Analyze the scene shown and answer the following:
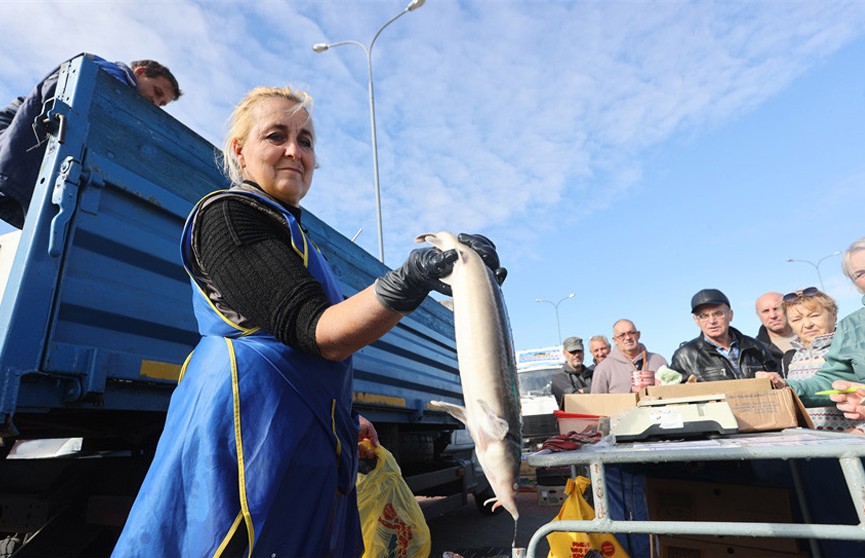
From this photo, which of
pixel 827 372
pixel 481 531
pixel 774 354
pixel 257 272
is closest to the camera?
pixel 257 272

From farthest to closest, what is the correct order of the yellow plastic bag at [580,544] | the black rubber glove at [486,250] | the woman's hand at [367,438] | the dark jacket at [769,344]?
1. the dark jacket at [769,344]
2. the yellow plastic bag at [580,544]
3. the woman's hand at [367,438]
4. the black rubber glove at [486,250]

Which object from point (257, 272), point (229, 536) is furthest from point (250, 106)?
point (229, 536)

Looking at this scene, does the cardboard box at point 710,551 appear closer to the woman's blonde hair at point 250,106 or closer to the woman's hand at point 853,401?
the woman's hand at point 853,401

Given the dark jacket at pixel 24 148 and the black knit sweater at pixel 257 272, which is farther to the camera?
the dark jacket at pixel 24 148

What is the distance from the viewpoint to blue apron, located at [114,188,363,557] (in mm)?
1195

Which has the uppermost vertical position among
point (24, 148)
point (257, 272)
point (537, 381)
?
point (24, 148)

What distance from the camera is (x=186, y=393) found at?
1333 millimetres

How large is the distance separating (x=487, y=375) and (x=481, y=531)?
522 cm

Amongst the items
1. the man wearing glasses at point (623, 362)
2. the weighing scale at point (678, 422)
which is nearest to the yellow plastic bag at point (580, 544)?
the weighing scale at point (678, 422)

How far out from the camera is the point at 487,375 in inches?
45.9

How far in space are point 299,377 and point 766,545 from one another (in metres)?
2.70

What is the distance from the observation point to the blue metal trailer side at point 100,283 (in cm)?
182

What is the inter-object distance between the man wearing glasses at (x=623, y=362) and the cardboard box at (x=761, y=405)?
2.61 meters

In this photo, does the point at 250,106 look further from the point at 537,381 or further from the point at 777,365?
the point at 537,381
